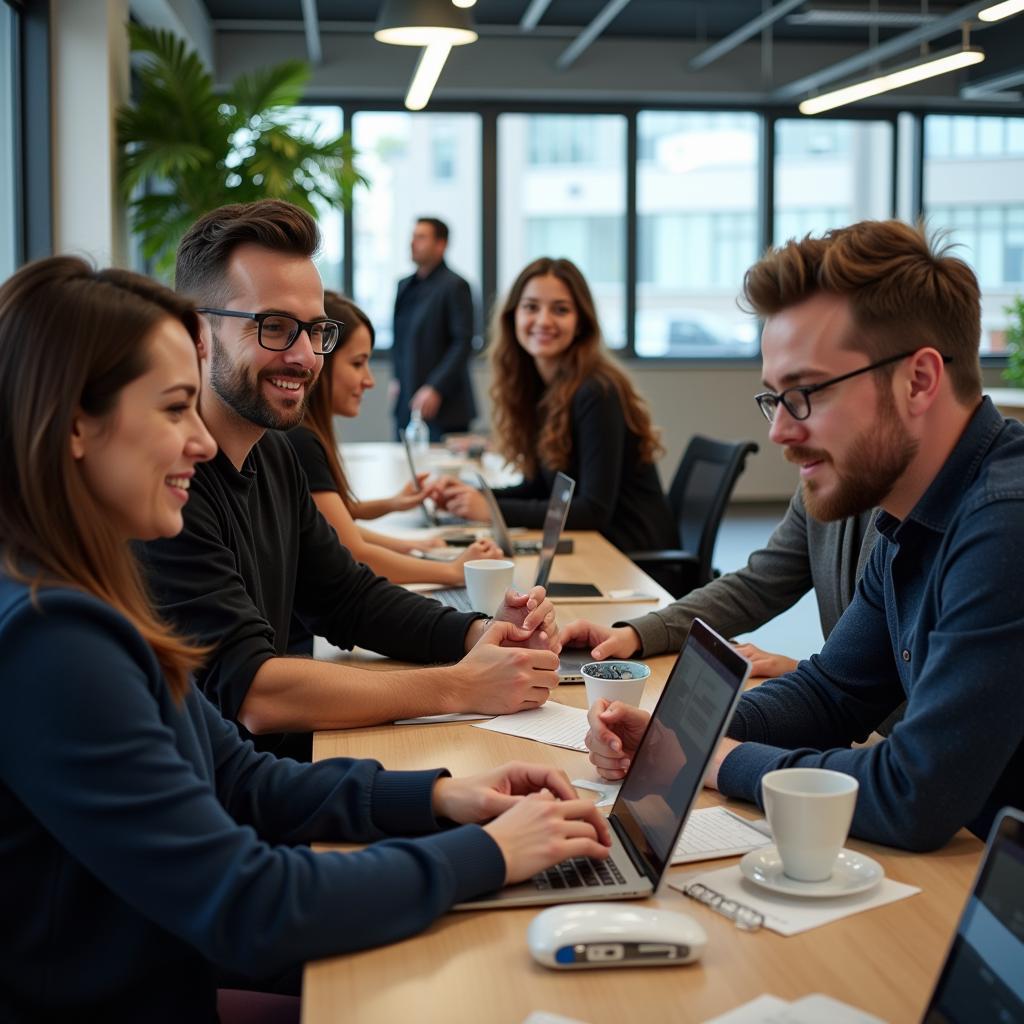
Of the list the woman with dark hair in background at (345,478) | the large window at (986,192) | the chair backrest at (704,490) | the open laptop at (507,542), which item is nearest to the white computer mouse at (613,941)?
the woman with dark hair in background at (345,478)

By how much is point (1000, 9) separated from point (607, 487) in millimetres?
3238

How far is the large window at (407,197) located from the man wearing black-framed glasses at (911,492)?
24.2 feet

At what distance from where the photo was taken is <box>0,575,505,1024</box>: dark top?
3.36 ft

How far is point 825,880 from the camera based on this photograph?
3.95ft

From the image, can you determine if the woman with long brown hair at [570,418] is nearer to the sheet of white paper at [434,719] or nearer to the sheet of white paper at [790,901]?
the sheet of white paper at [434,719]

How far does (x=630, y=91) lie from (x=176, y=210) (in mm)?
3867

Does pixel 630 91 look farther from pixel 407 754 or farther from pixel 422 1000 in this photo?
pixel 422 1000

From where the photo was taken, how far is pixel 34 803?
104 cm

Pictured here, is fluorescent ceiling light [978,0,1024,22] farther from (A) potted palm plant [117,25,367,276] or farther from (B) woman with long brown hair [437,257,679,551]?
(A) potted palm plant [117,25,367,276]

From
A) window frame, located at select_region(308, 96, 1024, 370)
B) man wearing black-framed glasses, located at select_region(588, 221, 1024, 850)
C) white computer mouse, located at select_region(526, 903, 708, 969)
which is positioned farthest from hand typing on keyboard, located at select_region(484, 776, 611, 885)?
window frame, located at select_region(308, 96, 1024, 370)

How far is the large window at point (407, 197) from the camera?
8711mm

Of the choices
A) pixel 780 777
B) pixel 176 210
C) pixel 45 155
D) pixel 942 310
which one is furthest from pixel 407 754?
pixel 176 210

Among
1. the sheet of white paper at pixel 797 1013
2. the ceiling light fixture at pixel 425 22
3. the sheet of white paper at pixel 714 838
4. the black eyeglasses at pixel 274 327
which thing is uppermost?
the ceiling light fixture at pixel 425 22

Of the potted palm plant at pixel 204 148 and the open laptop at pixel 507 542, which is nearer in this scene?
the open laptop at pixel 507 542
